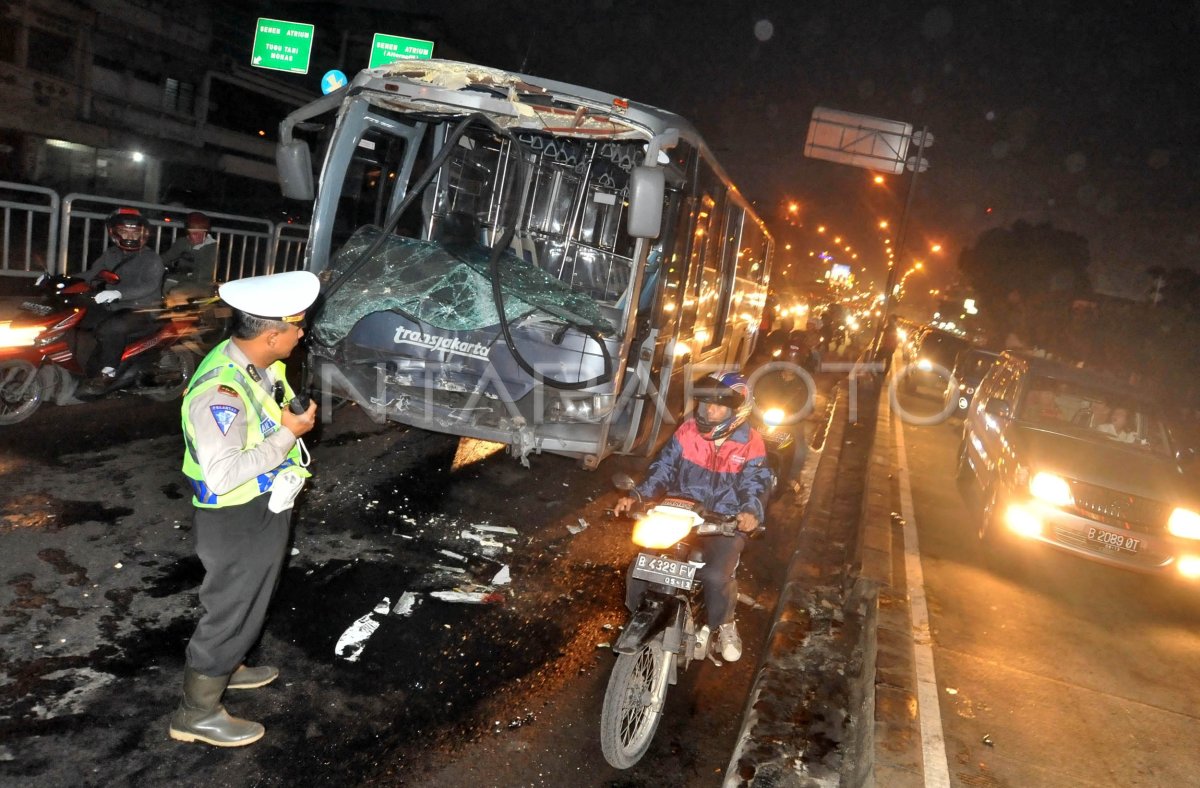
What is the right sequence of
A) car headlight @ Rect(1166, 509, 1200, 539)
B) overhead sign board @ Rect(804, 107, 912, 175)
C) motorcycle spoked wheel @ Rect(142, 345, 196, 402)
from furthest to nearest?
overhead sign board @ Rect(804, 107, 912, 175) < motorcycle spoked wheel @ Rect(142, 345, 196, 402) < car headlight @ Rect(1166, 509, 1200, 539)

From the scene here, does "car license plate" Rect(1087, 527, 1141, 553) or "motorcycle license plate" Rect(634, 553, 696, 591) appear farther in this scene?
"car license plate" Rect(1087, 527, 1141, 553)

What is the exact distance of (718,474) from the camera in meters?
4.70

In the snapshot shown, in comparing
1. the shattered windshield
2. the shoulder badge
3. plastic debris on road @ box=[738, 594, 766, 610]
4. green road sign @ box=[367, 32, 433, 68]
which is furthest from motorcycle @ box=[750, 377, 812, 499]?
green road sign @ box=[367, 32, 433, 68]

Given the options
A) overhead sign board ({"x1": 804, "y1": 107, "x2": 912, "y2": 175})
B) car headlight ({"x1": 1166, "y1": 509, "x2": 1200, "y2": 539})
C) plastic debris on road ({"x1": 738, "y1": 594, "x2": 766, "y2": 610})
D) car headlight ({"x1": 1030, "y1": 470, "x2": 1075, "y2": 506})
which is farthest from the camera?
overhead sign board ({"x1": 804, "y1": 107, "x2": 912, "y2": 175})

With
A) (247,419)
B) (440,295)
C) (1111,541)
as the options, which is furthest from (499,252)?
(1111,541)

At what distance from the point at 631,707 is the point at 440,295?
4.26 metres

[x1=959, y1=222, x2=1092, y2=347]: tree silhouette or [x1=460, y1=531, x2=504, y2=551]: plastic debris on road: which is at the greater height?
[x1=959, y1=222, x2=1092, y2=347]: tree silhouette

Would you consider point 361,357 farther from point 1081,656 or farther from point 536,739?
point 1081,656

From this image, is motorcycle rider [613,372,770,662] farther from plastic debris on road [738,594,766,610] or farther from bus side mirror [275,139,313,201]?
bus side mirror [275,139,313,201]

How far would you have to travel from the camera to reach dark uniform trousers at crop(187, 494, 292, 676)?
3.29 meters

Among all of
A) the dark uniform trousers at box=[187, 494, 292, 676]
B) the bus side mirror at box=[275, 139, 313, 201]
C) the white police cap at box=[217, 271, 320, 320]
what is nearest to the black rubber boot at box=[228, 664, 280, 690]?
the dark uniform trousers at box=[187, 494, 292, 676]

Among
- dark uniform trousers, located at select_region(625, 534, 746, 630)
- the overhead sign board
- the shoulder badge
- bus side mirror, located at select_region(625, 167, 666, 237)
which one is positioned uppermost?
the overhead sign board

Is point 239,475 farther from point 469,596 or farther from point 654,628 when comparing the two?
point 469,596

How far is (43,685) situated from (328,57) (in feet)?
138
